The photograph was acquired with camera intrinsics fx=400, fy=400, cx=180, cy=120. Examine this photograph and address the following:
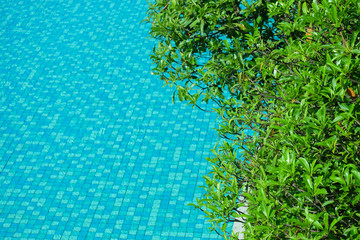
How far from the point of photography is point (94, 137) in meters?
5.77

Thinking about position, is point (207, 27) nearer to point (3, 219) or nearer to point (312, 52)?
point (312, 52)

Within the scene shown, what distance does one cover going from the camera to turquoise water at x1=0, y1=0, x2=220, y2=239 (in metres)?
4.85

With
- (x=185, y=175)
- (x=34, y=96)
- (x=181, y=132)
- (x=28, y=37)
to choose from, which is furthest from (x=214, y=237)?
(x=28, y=37)

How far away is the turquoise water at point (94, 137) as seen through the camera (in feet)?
15.9

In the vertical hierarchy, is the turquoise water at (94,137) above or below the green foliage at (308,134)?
below

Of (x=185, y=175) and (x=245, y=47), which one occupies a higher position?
(x=245, y=47)

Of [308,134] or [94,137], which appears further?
[94,137]

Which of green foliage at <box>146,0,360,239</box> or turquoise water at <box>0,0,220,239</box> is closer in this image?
green foliage at <box>146,0,360,239</box>

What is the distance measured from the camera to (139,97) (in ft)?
20.4

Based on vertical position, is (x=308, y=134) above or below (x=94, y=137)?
above

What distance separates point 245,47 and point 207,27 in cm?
36

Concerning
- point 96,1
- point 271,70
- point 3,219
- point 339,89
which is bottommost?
point 3,219

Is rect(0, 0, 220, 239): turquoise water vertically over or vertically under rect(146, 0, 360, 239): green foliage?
under

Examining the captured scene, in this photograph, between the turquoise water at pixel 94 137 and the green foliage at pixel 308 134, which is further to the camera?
the turquoise water at pixel 94 137
